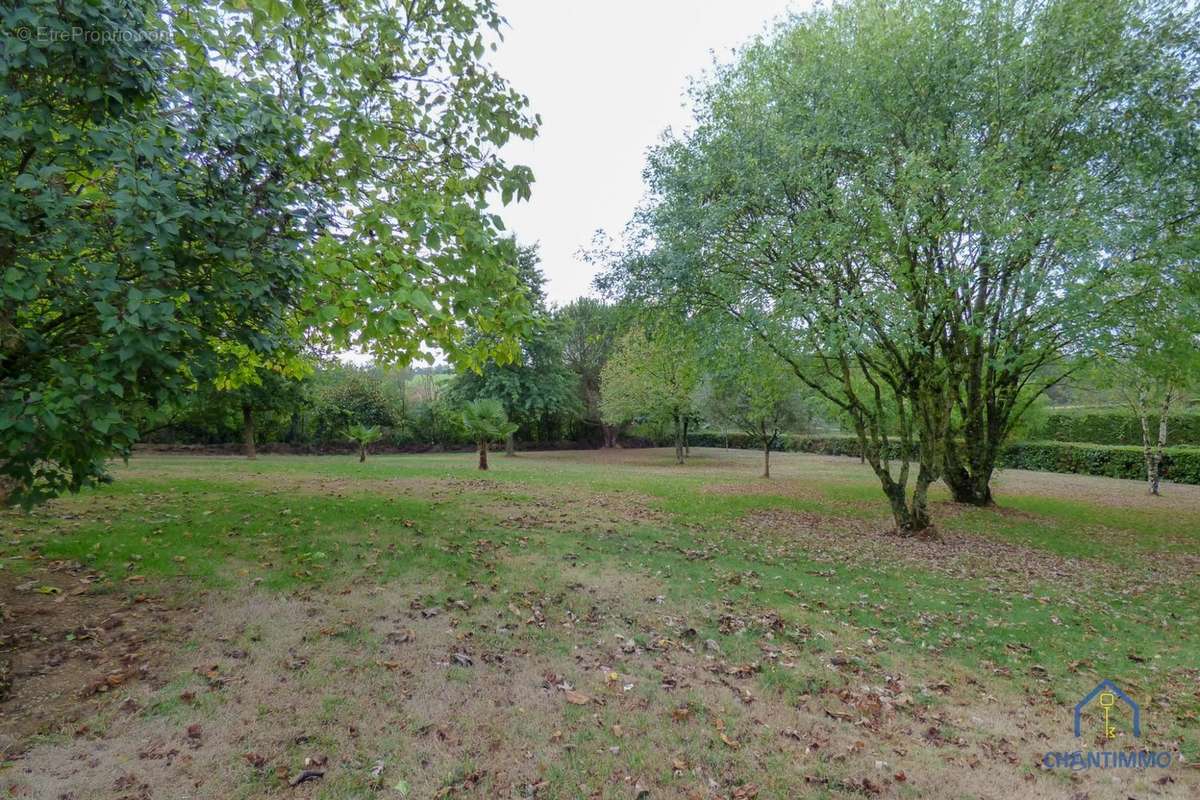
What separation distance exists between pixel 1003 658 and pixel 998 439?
1198 cm

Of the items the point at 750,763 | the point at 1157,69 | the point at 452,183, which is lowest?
the point at 750,763

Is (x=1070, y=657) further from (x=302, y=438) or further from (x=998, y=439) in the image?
(x=302, y=438)

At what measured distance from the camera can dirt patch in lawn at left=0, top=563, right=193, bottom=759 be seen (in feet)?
12.0

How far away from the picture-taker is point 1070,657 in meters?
5.58

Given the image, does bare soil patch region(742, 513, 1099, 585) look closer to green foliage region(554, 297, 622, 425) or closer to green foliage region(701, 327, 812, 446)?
green foliage region(701, 327, 812, 446)

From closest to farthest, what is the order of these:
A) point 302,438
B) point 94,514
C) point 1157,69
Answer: point 94,514, point 1157,69, point 302,438

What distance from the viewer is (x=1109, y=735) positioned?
13.8ft

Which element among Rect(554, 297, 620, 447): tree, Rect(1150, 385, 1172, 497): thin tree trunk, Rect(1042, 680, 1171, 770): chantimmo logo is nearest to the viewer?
Rect(1042, 680, 1171, 770): chantimmo logo

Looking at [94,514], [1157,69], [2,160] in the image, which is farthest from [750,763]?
[1157,69]

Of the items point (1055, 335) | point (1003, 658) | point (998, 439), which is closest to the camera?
point (1003, 658)

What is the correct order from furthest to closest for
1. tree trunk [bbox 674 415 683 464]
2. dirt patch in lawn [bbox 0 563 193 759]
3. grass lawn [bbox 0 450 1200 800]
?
tree trunk [bbox 674 415 683 464], dirt patch in lawn [bbox 0 563 193 759], grass lawn [bbox 0 450 1200 800]

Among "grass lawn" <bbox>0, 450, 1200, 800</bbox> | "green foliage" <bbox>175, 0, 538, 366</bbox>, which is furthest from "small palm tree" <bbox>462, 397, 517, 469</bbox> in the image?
"green foliage" <bbox>175, 0, 538, 366</bbox>

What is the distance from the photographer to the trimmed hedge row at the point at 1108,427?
1053 inches

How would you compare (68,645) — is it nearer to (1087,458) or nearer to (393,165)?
(393,165)
